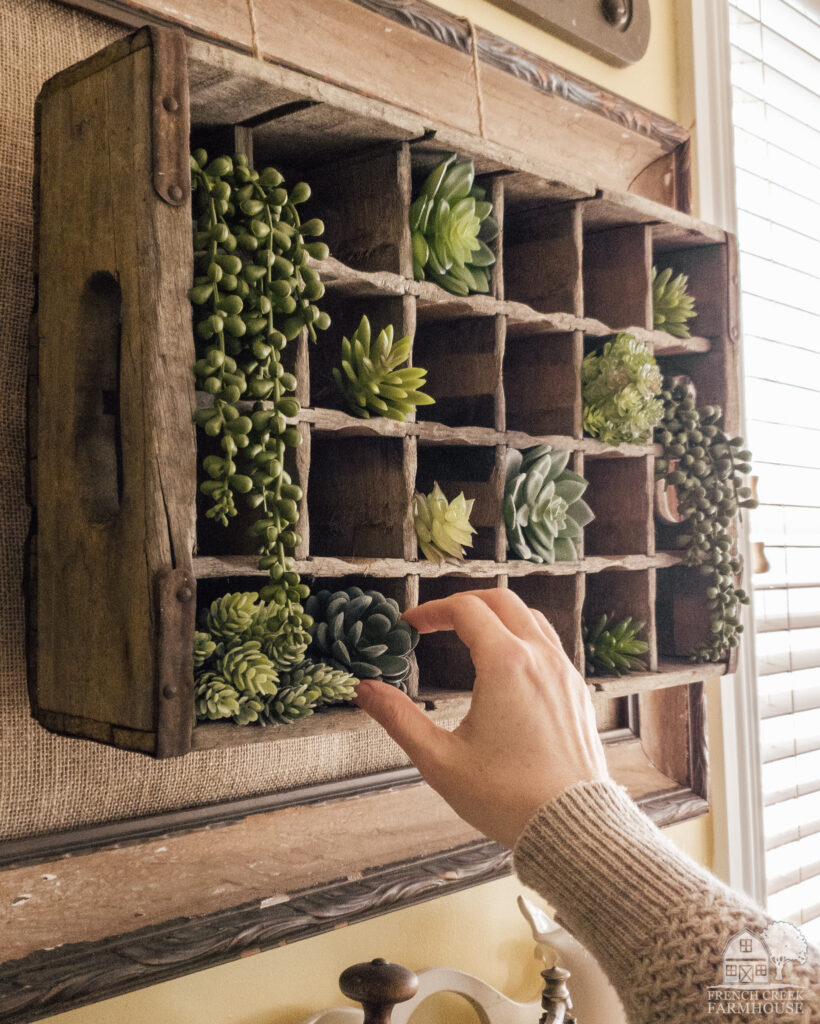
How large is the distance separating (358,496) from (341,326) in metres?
0.17

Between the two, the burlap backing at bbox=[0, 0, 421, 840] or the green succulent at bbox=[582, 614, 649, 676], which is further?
the green succulent at bbox=[582, 614, 649, 676]

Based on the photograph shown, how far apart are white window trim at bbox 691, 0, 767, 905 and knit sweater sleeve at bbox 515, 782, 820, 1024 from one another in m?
0.81

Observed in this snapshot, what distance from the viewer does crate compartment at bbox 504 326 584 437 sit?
0.90 m

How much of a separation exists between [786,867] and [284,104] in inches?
54.0

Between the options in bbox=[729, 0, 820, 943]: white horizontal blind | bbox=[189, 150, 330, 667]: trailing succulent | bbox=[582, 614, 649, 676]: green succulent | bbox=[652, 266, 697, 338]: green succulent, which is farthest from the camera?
bbox=[729, 0, 820, 943]: white horizontal blind

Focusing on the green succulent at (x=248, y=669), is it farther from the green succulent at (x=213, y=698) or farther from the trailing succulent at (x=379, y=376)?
the trailing succulent at (x=379, y=376)

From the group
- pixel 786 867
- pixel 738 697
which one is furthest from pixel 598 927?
pixel 786 867

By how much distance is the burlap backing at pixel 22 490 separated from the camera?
705 millimetres

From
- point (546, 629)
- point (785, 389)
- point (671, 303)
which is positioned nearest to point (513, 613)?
point (546, 629)

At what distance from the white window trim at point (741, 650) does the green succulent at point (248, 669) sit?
898 millimetres

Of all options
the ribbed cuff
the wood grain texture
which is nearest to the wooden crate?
the wood grain texture

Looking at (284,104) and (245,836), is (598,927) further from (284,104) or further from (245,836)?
(284,104)

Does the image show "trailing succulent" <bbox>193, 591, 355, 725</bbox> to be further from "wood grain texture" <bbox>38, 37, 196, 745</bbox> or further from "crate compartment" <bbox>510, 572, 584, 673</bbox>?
"crate compartment" <bbox>510, 572, 584, 673</bbox>

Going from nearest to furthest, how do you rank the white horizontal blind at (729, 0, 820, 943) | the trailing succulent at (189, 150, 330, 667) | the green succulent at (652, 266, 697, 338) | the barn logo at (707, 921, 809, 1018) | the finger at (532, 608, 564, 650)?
the barn logo at (707, 921, 809, 1018), the trailing succulent at (189, 150, 330, 667), the finger at (532, 608, 564, 650), the green succulent at (652, 266, 697, 338), the white horizontal blind at (729, 0, 820, 943)
